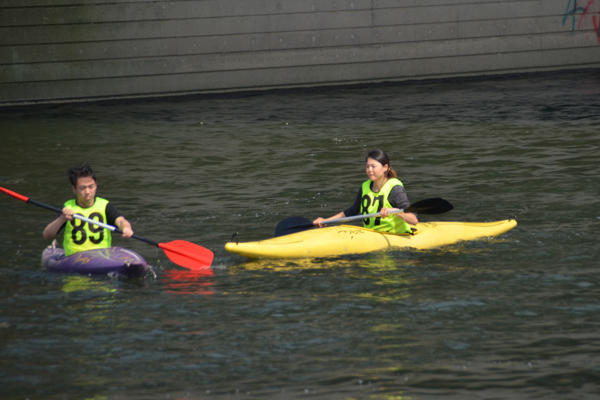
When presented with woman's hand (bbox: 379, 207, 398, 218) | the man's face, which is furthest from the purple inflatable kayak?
woman's hand (bbox: 379, 207, 398, 218)

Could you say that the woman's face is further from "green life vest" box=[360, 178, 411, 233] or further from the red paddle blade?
the red paddle blade

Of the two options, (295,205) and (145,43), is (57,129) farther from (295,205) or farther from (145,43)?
(295,205)

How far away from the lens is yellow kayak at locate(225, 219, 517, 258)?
18.3 ft

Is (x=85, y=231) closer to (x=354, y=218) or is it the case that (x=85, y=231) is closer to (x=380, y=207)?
(x=354, y=218)

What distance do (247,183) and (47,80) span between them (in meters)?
7.00

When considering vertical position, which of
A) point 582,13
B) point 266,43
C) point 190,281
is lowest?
point 190,281

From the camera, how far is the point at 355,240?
18.9 ft

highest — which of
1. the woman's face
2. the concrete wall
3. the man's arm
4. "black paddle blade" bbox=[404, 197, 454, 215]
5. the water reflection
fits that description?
the concrete wall

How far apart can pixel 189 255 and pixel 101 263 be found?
63 cm

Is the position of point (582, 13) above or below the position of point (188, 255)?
above

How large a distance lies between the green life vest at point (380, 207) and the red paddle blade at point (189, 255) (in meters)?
1.35

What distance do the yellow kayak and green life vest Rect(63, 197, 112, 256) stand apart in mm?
954

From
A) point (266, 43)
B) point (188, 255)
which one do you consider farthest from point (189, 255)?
point (266, 43)

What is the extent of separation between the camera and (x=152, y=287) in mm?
5027
